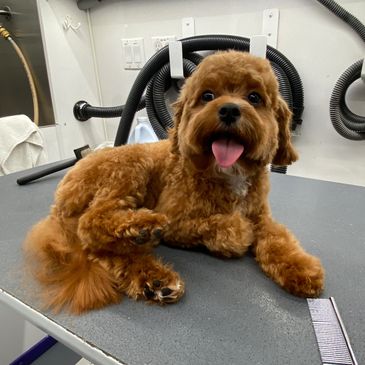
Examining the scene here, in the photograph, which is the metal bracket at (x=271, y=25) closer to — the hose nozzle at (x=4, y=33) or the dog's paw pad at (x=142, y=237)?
the dog's paw pad at (x=142, y=237)

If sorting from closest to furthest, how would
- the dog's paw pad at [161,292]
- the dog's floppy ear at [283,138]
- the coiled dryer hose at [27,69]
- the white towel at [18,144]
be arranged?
1. the dog's paw pad at [161,292]
2. the dog's floppy ear at [283,138]
3. the white towel at [18,144]
4. the coiled dryer hose at [27,69]

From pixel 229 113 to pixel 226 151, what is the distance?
0.07 m

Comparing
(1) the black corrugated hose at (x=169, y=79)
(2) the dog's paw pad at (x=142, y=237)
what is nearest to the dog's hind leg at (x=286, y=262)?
(2) the dog's paw pad at (x=142, y=237)

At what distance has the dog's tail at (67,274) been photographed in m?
0.52

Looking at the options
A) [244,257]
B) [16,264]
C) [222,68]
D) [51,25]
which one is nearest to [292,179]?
[244,257]

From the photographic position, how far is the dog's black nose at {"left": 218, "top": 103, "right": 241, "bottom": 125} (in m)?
0.51

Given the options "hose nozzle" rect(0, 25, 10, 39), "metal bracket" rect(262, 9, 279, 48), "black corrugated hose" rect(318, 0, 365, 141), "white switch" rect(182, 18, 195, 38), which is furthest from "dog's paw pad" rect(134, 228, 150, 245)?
"hose nozzle" rect(0, 25, 10, 39)

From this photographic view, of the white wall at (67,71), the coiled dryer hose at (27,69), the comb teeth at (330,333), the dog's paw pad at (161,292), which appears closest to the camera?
the comb teeth at (330,333)

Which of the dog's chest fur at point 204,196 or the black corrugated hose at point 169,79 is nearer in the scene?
the dog's chest fur at point 204,196

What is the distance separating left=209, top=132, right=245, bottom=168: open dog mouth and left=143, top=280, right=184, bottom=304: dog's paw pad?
23cm

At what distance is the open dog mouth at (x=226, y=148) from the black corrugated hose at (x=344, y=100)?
94 cm

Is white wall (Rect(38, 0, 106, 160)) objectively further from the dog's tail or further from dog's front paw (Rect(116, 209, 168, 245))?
dog's front paw (Rect(116, 209, 168, 245))

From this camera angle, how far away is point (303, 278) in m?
0.52

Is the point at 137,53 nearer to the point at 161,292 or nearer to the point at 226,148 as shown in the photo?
the point at 226,148
